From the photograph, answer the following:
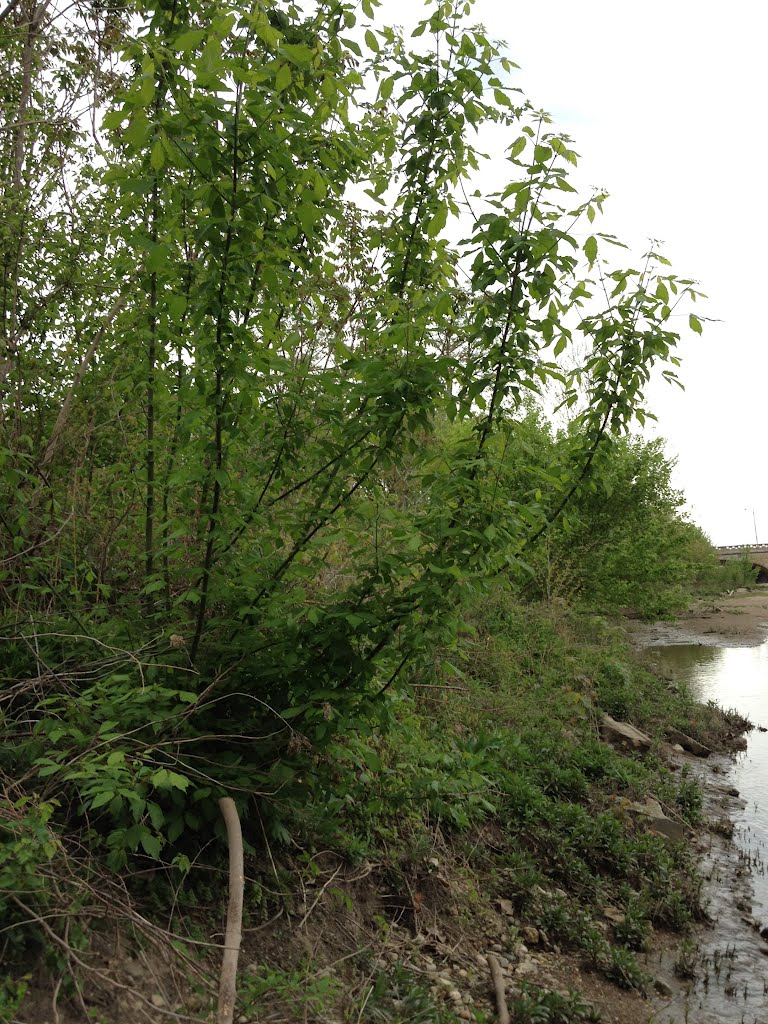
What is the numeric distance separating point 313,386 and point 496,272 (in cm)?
Result: 104

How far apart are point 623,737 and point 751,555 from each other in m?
44.5

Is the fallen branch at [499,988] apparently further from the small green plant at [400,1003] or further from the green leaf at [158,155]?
the green leaf at [158,155]

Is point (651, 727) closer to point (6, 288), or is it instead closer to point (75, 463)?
point (75, 463)

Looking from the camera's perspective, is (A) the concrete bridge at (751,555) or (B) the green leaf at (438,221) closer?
(B) the green leaf at (438,221)

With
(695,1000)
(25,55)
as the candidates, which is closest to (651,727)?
(695,1000)

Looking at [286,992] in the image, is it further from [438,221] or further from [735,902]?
[735,902]

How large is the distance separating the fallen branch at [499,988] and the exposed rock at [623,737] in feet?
17.9

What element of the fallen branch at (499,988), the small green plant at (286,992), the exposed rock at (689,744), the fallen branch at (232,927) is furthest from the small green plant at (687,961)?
the exposed rock at (689,744)

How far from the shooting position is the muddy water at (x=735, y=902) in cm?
532

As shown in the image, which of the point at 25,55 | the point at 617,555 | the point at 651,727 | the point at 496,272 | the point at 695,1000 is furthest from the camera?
the point at 617,555

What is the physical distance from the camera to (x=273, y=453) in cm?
450

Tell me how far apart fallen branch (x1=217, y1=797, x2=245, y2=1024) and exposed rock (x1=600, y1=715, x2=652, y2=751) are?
7267 millimetres

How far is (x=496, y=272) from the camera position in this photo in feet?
13.0

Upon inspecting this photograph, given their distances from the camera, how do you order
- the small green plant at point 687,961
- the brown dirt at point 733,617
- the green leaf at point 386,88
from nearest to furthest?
the green leaf at point 386,88 → the small green plant at point 687,961 → the brown dirt at point 733,617
